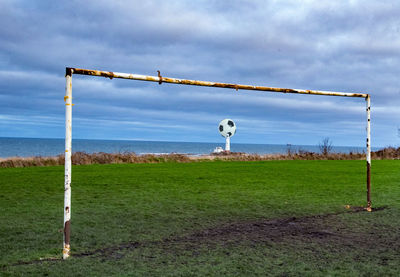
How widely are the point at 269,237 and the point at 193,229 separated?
108 centimetres

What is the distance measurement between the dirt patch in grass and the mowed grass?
0.5 inches

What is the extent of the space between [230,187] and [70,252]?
6375mm

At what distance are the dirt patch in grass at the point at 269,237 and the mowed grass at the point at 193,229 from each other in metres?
0.01

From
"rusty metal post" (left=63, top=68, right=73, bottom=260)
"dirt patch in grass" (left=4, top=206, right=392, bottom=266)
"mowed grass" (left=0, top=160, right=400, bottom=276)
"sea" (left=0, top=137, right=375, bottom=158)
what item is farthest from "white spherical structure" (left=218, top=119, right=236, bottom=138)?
"rusty metal post" (left=63, top=68, right=73, bottom=260)

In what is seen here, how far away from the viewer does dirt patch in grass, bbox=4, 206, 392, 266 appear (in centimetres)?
475

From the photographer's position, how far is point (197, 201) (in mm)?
8172

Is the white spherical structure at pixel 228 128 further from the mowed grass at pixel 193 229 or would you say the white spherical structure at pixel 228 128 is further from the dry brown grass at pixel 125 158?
the mowed grass at pixel 193 229

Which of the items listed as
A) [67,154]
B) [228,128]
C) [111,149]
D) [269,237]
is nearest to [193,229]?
[269,237]

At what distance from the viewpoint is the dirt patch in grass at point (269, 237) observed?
4.75m

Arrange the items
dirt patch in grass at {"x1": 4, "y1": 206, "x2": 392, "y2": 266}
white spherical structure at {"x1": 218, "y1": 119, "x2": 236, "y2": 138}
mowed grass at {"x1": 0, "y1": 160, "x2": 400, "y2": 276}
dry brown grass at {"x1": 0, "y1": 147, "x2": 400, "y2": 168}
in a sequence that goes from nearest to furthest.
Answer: mowed grass at {"x1": 0, "y1": 160, "x2": 400, "y2": 276}
dirt patch in grass at {"x1": 4, "y1": 206, "x2": 392, "y2": 266}
dry brown grass at {"x1": 0, "y1": 147, "x2": 400, "y2": 168}
white spherical structure at {"x1": 218, "y1": 119, "x2": 236, "y2": 138}

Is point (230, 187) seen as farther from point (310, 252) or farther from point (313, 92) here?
point (310, 252)

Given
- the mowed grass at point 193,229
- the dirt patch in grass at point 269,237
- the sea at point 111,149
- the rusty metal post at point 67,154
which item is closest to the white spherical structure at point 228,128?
the sea at point 111,149

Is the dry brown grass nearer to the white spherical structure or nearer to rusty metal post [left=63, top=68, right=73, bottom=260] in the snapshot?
the white spherical structure

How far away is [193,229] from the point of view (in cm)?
573
